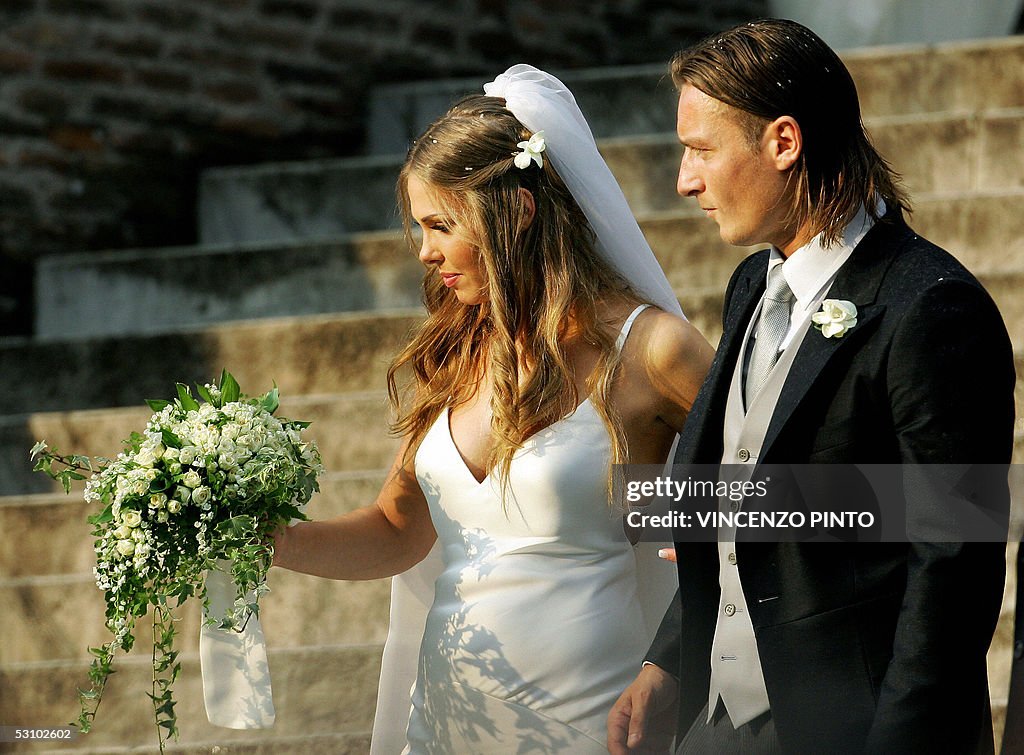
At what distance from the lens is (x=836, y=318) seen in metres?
1.84

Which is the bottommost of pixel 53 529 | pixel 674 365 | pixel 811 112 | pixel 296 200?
pixel 53 529

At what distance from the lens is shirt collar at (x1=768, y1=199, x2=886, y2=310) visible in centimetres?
192

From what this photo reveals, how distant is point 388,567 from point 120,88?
382 centimetres

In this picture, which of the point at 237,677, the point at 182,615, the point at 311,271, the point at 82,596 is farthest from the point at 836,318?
the point at 311,271

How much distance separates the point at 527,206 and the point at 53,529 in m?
2.07

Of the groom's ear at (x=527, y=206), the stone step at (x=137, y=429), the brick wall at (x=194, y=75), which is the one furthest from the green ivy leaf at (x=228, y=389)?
the brick wall at (x=194, y=75)

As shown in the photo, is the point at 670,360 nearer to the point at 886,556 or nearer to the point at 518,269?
the point at 518,269

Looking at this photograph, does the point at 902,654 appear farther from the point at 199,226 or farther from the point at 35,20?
the point at 35,20

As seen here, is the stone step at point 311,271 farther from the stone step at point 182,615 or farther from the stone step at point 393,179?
the stone step at point 182,615

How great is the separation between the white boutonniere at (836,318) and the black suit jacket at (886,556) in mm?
12

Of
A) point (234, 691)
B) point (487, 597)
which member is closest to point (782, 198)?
point (487, 597)

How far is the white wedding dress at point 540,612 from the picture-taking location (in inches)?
94.3

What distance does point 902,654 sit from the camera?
1.75 metres

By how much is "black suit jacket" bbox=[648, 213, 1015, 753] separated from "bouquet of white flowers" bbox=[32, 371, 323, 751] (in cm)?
79
